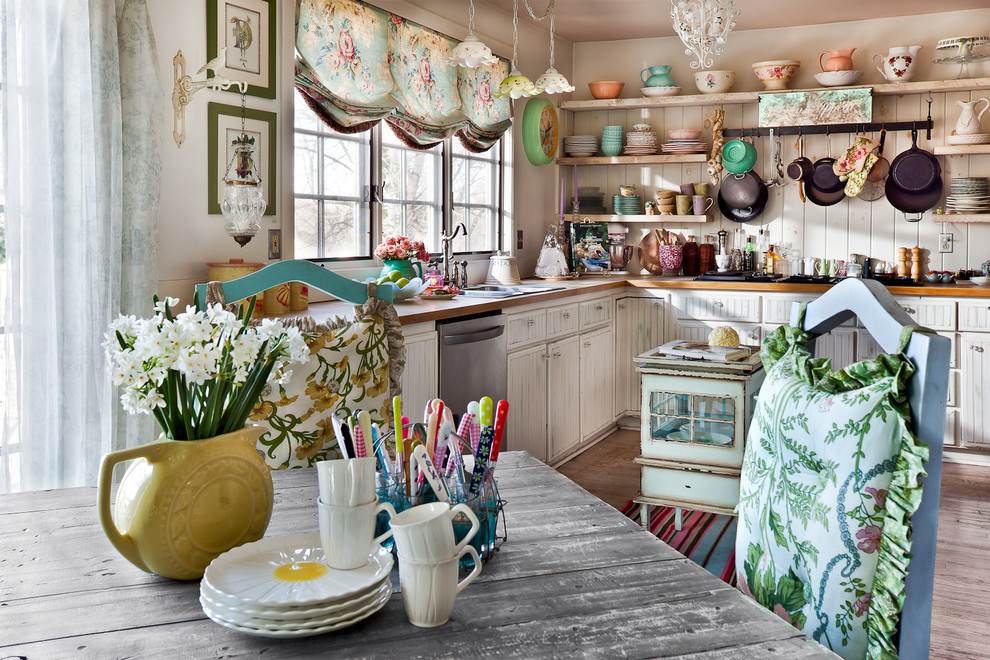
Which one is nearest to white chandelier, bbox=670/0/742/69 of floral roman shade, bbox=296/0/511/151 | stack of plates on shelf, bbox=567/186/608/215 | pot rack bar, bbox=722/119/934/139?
floral roman shade, bbox=296/0/511/151

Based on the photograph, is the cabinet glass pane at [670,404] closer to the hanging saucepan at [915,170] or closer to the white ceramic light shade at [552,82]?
the white ceramic light shade at [552,82]

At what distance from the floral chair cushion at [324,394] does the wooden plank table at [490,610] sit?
0.51 meters

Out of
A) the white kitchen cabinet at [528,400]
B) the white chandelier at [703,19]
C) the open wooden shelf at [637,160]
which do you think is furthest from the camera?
the open wooden shelf at [637,160]

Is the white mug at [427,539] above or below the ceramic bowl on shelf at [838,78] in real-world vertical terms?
below

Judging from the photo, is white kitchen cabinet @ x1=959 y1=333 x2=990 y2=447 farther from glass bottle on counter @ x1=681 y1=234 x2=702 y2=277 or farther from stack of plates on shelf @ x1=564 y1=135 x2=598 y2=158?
stack of plates on shelf @ x1=564 y1=135 x2=598 y2=158

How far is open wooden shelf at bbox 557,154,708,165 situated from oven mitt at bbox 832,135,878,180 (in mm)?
761

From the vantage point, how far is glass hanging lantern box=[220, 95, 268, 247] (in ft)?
9.30

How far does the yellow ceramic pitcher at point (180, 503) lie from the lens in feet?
3.26

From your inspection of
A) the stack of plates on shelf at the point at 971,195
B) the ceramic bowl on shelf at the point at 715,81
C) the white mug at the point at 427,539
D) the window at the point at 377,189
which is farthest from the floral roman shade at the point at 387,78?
the white mug at the point at 427,539

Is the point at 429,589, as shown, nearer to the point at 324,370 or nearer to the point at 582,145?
the point at 324,370

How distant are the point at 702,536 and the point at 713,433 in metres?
0.49

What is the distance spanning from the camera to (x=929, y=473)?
1048 mm

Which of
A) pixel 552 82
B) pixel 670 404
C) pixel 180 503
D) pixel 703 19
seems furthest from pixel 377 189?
pixel 180 503

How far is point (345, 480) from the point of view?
3.13ft
